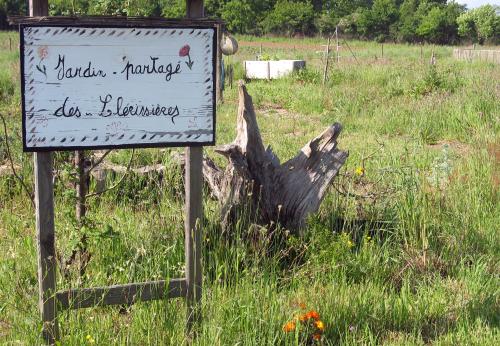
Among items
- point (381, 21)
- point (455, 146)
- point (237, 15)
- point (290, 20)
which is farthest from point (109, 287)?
point (381, 21)

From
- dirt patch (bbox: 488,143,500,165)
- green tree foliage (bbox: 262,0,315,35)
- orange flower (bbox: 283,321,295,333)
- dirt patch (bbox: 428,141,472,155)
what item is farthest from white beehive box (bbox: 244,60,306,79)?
green tree foliage (bbox: 262,0,315,35)

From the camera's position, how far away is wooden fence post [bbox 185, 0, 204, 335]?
3094 mm

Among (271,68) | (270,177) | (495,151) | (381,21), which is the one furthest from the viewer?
(381,21)

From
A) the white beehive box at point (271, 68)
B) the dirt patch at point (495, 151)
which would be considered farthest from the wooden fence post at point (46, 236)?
the white beehive box at point (271, 68)

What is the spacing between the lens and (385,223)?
4473 mm

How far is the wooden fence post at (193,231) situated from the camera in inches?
122

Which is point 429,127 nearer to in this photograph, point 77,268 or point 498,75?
point 498,75

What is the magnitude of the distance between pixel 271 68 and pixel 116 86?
16.7m

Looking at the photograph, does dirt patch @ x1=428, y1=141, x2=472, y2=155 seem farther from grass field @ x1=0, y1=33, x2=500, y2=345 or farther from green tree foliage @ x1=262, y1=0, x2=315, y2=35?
green tree foliage @ x1=262, y1=0, x2=315, y2=35

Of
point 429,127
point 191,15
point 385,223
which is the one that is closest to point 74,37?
point 191,15

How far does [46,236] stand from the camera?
2.85 meters

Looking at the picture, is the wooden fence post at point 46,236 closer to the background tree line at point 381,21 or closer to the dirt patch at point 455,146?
the dirt patch at point 455,146

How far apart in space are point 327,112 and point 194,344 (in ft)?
29.9

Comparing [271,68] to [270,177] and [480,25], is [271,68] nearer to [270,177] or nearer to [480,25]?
[270,177]
